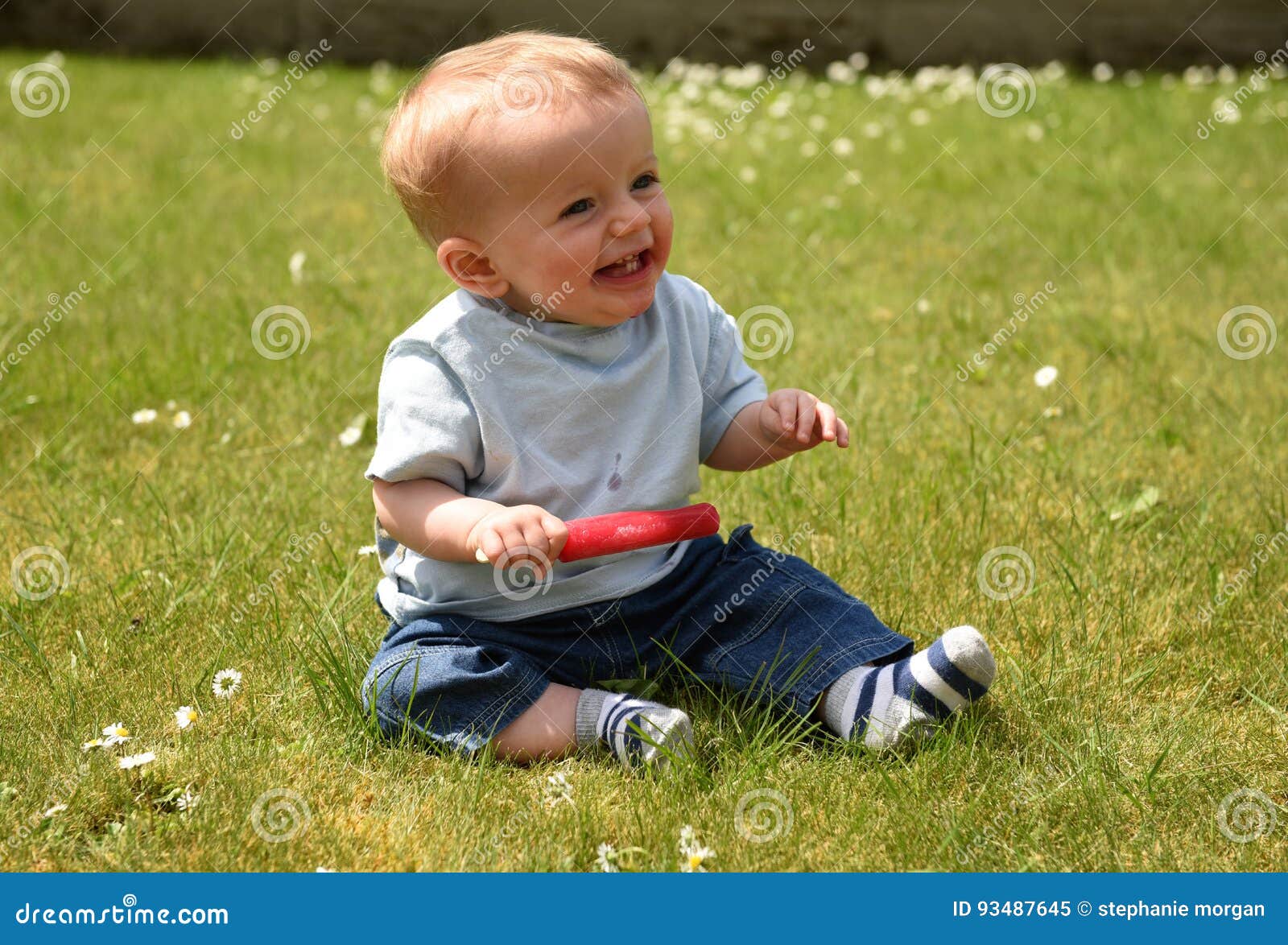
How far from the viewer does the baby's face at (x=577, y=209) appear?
2004 millimetres

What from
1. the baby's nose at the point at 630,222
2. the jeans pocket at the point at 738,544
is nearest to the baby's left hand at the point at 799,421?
the jeans pocket at the point at 738,544

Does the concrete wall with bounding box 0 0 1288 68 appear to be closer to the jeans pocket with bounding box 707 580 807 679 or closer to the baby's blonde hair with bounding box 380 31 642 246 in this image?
the baby's blonde hair with bounding box 380 31 642 246

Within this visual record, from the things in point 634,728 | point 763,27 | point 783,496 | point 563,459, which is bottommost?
point 763,27

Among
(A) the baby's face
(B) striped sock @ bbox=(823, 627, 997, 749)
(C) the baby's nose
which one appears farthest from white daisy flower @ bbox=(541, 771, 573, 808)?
(C) the baby's nose

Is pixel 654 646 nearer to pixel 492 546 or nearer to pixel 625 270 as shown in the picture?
pixel 492 546

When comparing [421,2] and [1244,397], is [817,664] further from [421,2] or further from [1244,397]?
[421,2]

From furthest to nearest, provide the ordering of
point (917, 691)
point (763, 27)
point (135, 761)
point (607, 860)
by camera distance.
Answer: point (763, 27) → point (917, 691) → point (135, 761) → point (607, 860)

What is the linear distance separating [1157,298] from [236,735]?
3.23 metres

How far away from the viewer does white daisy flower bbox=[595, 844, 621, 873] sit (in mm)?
1805

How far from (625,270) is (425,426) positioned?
0.39 metres

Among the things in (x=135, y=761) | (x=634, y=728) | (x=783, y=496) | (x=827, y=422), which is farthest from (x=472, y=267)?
(x=783, y=496)

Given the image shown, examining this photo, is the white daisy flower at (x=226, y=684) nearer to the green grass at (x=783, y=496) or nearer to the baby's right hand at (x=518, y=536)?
the green grass at (x=783, y=496)

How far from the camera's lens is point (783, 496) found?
2914 mm

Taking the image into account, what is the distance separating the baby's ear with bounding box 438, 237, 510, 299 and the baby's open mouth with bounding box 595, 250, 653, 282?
0.50ft
